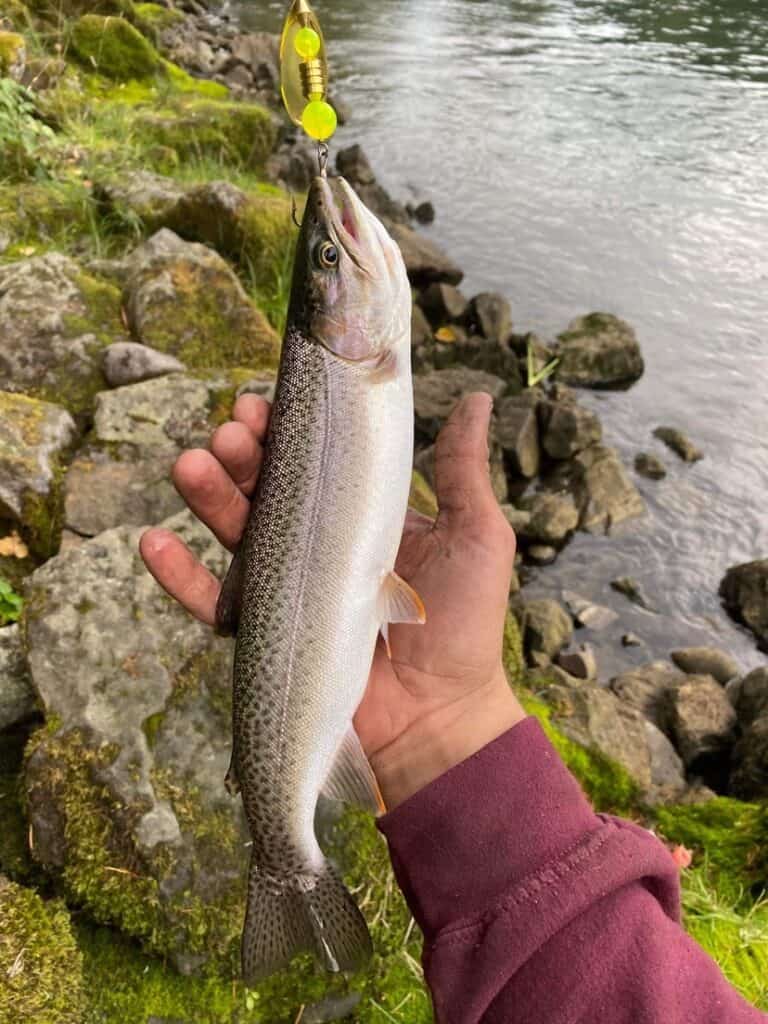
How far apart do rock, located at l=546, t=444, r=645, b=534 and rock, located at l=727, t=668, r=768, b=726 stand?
9.37 ft

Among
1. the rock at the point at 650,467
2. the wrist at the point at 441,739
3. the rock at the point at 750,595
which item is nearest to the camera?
the wrist at the point at 441,739

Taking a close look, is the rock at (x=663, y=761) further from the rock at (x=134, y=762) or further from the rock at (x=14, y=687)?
the rock at (x=14, y=687)

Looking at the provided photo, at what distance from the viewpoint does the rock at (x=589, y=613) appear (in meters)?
8.39

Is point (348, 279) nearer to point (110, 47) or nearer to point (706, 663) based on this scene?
point (706, 663)

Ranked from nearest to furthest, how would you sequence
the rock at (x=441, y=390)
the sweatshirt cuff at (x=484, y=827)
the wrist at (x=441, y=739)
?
the sweatshirt cuff at (x=484, y=827) < the wrist at (x=441, y=739) < the rock at (x=441, y=390)

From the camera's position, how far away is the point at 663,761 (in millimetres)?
6199

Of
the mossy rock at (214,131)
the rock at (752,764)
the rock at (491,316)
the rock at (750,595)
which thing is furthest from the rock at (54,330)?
the rock at (491,316)

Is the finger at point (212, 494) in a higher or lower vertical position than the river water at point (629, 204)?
higher

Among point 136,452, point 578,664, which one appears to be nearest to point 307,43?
point 136,452

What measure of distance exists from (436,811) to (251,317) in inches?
163

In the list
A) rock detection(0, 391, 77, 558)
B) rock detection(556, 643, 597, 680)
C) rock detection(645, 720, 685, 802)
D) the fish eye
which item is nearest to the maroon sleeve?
the fish eye

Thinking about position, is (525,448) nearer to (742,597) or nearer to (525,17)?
(742,597)

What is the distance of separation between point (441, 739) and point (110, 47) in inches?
558

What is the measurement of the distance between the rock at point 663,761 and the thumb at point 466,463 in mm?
3706
